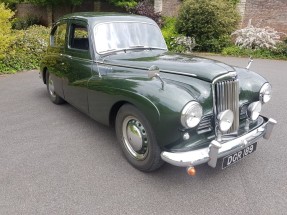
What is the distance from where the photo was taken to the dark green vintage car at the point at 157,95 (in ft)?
8.53

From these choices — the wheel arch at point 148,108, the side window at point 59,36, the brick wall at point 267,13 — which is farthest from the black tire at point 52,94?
the brick wall at point 267,13

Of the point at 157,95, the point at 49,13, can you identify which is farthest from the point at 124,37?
the point at 49,13

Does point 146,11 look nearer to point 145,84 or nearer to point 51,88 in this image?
point 51,88

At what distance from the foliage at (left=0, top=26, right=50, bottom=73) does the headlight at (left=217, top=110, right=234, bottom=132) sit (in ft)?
23.9

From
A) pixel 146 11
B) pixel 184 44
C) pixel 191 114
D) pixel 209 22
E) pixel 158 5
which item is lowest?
pixel 191 114

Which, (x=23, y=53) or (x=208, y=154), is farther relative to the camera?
(x=23, y=53)

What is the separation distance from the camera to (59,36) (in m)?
4.73

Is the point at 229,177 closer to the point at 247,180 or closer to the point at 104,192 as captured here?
the point at 247,180

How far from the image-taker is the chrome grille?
9.24 feet

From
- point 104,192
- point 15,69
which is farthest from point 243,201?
point 15,69

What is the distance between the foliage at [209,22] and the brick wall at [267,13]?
94 cm

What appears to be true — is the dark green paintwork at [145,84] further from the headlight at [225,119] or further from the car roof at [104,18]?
the headlight at [225,119]

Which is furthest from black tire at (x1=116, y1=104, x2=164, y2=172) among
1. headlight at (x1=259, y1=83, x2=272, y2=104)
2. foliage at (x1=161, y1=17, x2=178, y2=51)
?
foliage at (x1=161, y1=17, x2=178, y2=51)

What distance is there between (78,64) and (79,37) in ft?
1.75
